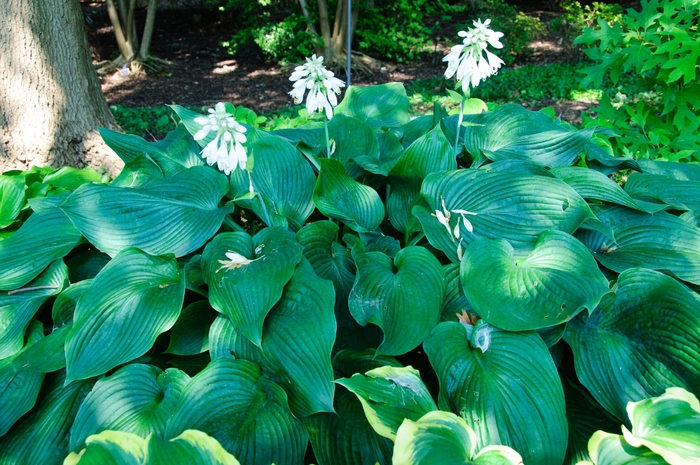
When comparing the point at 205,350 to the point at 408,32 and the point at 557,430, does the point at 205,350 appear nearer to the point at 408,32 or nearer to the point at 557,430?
the point at 557,430

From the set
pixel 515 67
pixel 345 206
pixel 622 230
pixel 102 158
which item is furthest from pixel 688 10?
pixel 515 67

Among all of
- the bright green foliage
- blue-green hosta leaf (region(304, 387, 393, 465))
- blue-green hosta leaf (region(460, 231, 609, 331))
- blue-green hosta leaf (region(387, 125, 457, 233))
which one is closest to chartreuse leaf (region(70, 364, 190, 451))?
blue-green hosta leaf (region(304, 387, 393, 465))

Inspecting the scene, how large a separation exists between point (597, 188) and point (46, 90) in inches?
133

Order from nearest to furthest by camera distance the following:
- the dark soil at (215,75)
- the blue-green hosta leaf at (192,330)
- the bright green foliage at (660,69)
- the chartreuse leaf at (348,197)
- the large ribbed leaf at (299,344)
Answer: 1. the large ribbed leaf at (299,344)
2. the blue-green hosta leaf at (192,330)
3. the chartreuse leaf at (348,197)
4. the bright green foliage at (660,69)
5. the dark soil at (215,75)

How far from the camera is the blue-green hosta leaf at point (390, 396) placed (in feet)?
4.72

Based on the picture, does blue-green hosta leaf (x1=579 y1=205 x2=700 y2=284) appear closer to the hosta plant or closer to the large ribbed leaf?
the hosta plant

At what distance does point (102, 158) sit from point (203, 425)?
279 cm

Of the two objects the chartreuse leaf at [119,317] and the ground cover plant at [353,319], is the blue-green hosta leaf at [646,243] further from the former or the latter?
the chartreuse leaf at [119,317]

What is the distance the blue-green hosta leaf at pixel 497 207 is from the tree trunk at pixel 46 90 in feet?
8.85

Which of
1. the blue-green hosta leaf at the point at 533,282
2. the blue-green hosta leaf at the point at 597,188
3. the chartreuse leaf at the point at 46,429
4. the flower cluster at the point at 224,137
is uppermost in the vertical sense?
the flower cluster at the point at 224,137

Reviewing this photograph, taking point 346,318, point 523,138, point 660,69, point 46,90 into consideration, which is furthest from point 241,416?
point 660,69

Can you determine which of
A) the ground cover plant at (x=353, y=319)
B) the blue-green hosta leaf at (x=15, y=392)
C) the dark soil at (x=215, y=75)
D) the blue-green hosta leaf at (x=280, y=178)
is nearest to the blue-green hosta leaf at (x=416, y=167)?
the ground cover plant at (x=353, y=319)

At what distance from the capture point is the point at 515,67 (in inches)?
346

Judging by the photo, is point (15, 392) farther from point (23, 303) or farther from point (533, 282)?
point (533, 282)
